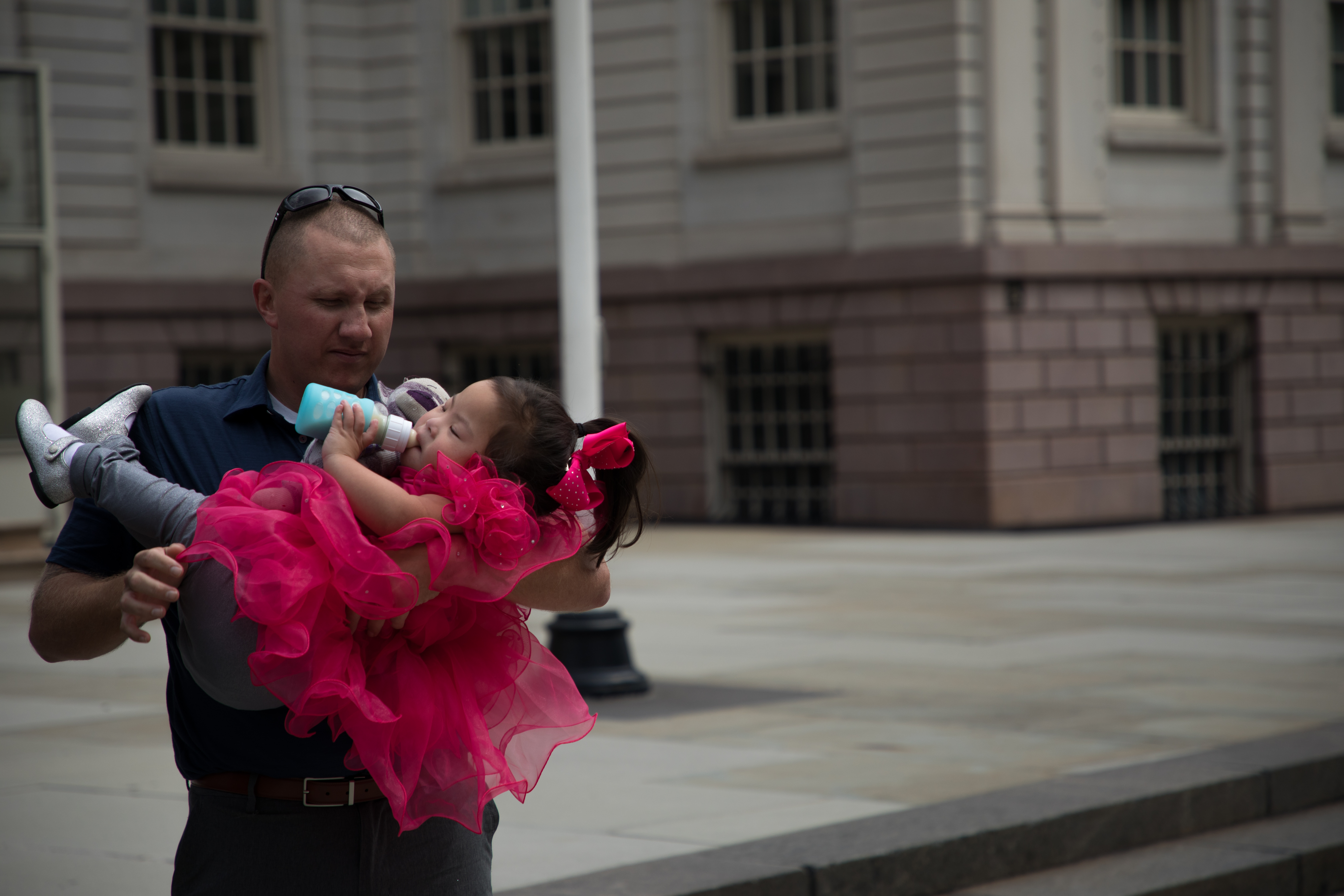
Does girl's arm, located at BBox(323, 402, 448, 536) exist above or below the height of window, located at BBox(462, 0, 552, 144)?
below

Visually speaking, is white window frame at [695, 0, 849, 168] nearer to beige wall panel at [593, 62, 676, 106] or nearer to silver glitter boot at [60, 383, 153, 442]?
beige wall panel at [593, 62, 676, 106]

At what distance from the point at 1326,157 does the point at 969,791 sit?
687 inches

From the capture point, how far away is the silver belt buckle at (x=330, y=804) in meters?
2.71

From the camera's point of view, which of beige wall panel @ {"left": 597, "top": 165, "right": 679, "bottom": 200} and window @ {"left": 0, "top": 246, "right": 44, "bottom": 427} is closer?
window @ {"left": 0, "top": 246, "right": 44, "bottom": 427}

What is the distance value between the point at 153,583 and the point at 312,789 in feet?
1.60

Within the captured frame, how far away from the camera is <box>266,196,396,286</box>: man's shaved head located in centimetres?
276

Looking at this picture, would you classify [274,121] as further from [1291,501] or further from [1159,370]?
[1291,501]

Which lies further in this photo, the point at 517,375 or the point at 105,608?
the point at 517,375

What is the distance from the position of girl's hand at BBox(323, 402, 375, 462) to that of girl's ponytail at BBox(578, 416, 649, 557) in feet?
1.16

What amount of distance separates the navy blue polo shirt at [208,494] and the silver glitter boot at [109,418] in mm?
39

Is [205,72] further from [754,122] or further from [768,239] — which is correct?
[768,239]

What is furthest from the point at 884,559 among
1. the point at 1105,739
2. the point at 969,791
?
the point at 969,791

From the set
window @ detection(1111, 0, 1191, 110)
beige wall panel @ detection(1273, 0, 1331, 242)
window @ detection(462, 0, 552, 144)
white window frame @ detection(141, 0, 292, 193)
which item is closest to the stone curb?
window @ detection(1111, 0, 1191, 110)

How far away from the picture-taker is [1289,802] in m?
6.58
